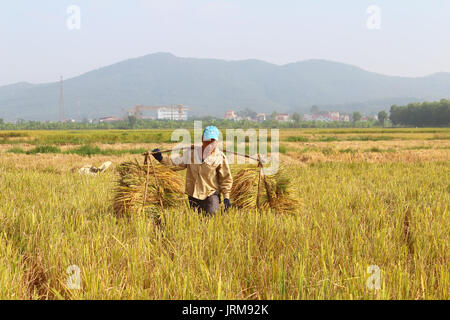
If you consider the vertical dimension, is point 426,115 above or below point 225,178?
above

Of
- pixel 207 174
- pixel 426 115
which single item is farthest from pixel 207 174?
pixel 426 115

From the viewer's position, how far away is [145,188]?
3.76 m

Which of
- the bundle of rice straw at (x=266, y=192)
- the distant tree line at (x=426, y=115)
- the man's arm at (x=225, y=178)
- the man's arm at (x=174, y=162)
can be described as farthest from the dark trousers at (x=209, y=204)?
the distant tree line at (x=426, y=115)

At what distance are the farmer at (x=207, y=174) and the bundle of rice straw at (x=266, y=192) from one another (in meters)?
0.34

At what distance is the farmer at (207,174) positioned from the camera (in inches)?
150

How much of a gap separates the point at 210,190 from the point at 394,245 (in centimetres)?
192

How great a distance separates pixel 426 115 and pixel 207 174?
322 ft

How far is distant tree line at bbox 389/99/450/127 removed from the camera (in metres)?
82.5

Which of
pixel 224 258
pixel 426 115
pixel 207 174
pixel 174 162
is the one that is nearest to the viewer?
pixel 224 258

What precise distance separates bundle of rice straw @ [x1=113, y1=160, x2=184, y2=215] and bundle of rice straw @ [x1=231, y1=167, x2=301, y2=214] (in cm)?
71

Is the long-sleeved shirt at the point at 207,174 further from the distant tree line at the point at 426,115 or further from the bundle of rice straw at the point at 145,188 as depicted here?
the distant tree line at the point at 426,115

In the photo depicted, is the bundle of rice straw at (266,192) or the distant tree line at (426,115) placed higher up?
the distant tree line at (426,115)

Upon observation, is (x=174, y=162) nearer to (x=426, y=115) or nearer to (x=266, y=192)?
(x=266, y=192)
